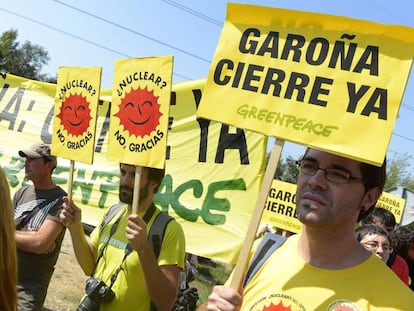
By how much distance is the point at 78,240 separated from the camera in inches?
121

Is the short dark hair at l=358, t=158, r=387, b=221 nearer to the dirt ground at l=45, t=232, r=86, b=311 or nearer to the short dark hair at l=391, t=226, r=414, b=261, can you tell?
the short dark hair at l=391, t=226, r=414, b=261

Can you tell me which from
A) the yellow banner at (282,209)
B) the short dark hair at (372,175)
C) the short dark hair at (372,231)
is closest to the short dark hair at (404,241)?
the short dark hair at (372,231)

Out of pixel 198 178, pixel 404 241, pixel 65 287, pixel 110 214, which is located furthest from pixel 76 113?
pixel 65 287

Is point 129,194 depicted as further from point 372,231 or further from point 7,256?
point 372,231

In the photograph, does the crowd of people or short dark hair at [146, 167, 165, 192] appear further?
short dark hair at [146, 167, 165, 192]

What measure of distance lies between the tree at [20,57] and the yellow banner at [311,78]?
54.6m

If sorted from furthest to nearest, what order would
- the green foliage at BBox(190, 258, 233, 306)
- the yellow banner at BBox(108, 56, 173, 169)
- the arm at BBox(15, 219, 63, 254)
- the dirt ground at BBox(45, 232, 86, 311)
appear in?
the green foliage at BBox(190, 258, 233, 306)
the dirt ground at BBox(45, 232, 86, 311)
the arm at BBox(15, 219, 63, 254)
the yellow banner at BBox(108, 56, 173, 169)

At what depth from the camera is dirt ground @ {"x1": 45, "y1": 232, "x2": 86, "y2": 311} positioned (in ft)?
21.6

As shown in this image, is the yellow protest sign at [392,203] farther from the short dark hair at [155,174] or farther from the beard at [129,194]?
the beard at [129,194]

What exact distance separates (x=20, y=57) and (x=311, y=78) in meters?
61.7

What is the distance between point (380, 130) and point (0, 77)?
5867 mm

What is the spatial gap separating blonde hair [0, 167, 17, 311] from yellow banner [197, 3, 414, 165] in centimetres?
79

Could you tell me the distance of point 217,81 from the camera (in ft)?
6.64

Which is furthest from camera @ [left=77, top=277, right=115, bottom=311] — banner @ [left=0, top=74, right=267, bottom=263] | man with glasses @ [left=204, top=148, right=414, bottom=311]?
banner @ [left=0, top=74, right=267, bottom=263]
